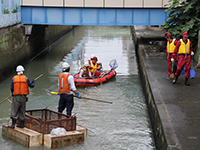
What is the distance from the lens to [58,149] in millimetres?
9008

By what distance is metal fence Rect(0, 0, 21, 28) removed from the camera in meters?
19.7

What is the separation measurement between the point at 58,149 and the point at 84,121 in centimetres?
306

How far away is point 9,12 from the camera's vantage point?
21.2m

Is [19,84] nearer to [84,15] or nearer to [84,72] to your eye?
[84,72]

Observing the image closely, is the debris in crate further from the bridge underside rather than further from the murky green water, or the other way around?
the bridge underside

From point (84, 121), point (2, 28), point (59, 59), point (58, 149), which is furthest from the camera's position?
point (59, 59)

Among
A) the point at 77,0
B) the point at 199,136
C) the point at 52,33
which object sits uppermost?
the point at 77,0

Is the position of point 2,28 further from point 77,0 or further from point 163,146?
Result: point 163,146

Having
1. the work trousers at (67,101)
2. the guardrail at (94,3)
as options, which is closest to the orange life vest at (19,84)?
the work trousers at (67,101)

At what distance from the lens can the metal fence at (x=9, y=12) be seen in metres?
19.7

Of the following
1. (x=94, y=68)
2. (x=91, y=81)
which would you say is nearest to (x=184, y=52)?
(x=91, y=81)

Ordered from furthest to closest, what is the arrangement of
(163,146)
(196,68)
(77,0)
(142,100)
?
(77,0), (196,68), (142,100), (163,146)

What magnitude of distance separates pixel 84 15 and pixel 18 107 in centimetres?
1581

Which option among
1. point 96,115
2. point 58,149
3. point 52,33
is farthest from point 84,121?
point 52,33
